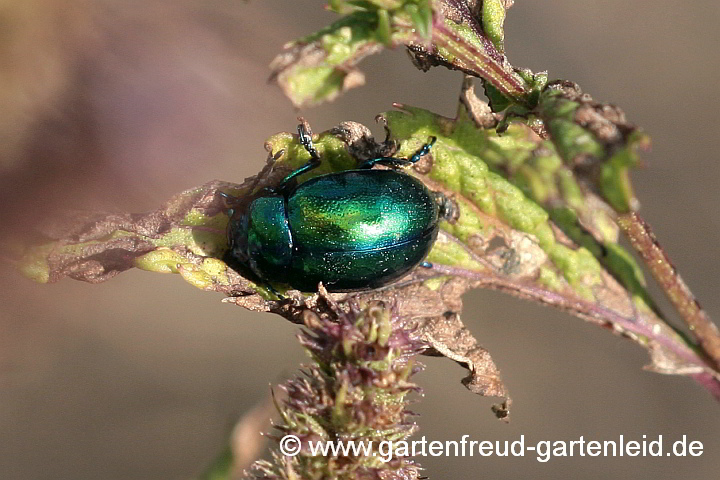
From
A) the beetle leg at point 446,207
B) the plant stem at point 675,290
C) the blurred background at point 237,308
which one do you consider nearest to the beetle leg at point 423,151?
the beetle leg at point 446,207

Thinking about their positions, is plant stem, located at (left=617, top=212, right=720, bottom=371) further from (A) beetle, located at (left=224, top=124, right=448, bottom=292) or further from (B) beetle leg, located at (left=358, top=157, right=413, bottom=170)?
(B) beetle leg, located at (left=358, top=157, right=413, bottom=170)

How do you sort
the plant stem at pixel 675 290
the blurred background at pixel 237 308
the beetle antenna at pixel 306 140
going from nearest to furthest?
the plant stem at pixel 675 290 < the beetle antenna at pixel 306 140 < the blurred background at pixel 237 308

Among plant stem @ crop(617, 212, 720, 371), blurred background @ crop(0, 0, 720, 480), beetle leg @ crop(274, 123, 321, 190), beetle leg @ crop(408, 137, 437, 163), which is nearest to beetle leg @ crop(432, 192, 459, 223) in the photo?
beetle leg @ crop(408, 137, 437, 163)

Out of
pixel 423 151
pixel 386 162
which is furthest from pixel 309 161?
pixel 423 151

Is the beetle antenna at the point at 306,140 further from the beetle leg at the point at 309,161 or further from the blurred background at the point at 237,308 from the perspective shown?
the blurred background at the point at 237,308

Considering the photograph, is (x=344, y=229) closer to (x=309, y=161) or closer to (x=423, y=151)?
(x=309, y=161)

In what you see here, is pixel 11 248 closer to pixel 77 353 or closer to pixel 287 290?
pixel 287 290
